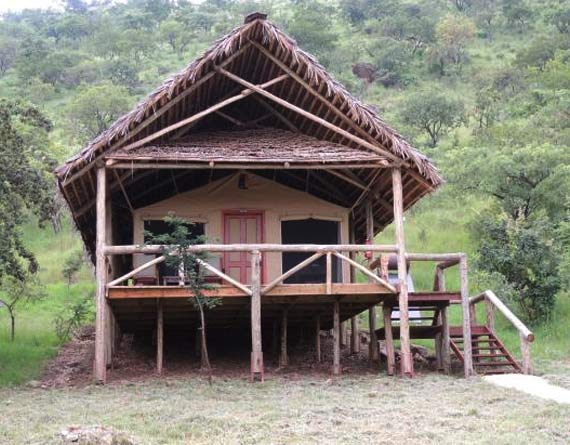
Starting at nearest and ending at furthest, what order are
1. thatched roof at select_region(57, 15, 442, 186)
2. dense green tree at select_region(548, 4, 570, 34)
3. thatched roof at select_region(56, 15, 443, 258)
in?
thatched roof at select_region(57, 15, 442, 186) → thatched roof at select_region(56, 15, 443, 258) → dense green tree at select_region(548, 4, 570, 34)

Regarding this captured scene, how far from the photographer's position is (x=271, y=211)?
1803cm

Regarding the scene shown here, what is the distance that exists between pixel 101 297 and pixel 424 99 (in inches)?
1493

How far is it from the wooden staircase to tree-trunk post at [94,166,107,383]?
6585mm

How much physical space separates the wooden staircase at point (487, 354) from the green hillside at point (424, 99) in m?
2.52

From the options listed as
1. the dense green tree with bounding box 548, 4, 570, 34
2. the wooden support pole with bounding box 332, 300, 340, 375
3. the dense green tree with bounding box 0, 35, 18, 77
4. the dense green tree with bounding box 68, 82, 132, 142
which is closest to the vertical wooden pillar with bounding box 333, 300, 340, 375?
the wooden support pole with bounding box 332, 300, 340, 375

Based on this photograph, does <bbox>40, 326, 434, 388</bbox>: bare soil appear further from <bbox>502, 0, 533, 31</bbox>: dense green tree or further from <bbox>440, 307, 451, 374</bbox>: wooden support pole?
<bbox>502, 0, 533, 31</bbox>: dense green tree

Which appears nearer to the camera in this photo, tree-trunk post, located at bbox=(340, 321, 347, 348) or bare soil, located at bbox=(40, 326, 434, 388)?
bare soil, located at bbox=(40, 326, 434, 388)

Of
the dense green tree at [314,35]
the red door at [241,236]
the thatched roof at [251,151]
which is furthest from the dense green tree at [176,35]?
the thatched roof at [251,151]

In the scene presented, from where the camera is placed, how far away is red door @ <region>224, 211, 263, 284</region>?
17.8 metres

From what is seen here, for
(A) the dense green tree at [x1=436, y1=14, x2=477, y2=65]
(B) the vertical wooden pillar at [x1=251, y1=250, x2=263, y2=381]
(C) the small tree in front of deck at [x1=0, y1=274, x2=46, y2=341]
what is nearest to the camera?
(B) the vertical wooden pillar at [x1=251, y1=250, x2=263, y2=381]

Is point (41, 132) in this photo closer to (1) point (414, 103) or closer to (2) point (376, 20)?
(1) point (414, 103)

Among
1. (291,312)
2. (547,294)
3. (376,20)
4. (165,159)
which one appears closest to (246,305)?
(291,312)

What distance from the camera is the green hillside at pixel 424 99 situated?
74.2 feet

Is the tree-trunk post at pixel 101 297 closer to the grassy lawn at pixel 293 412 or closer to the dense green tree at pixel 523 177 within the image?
the grassy lawn at pixel 293 412
